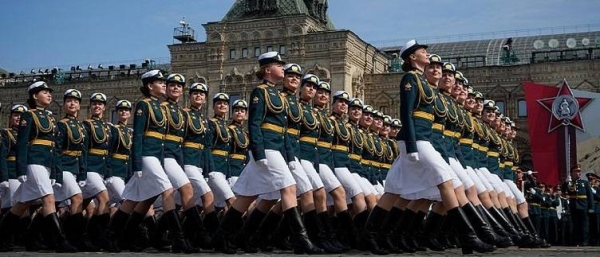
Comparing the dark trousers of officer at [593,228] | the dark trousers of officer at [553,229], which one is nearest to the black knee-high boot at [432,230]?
the dark trousers of officer at [593,228]

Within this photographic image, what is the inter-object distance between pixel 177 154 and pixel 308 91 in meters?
1.87

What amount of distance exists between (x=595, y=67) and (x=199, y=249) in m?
33.4

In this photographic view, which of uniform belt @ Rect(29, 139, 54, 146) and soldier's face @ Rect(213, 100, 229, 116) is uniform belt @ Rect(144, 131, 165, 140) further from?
soldier's face @ Rect(213, 100, 229, 116)

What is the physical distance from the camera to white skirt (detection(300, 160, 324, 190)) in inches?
365

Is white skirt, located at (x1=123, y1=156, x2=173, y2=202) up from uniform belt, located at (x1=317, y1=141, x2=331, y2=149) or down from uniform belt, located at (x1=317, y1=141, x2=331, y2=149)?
down

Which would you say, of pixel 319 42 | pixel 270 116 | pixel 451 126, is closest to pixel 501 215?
pixel 451 126

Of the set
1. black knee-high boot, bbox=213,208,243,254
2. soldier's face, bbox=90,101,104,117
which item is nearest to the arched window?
soldier's face, bbox=90,101,104,117

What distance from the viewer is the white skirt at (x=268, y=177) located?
→ 8336 millimetres

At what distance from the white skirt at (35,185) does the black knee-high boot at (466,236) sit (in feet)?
17.9

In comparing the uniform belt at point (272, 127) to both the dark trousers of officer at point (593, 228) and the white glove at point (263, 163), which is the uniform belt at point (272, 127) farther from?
the dark trousers of officer at point (593, 228)

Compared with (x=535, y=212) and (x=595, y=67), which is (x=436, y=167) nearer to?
(x=535, y=212)

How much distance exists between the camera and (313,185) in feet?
30.4

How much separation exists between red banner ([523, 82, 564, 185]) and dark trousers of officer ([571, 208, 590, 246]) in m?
12.6

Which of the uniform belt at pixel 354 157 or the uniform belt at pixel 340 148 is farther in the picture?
the uniform belt at pixel 354 157
